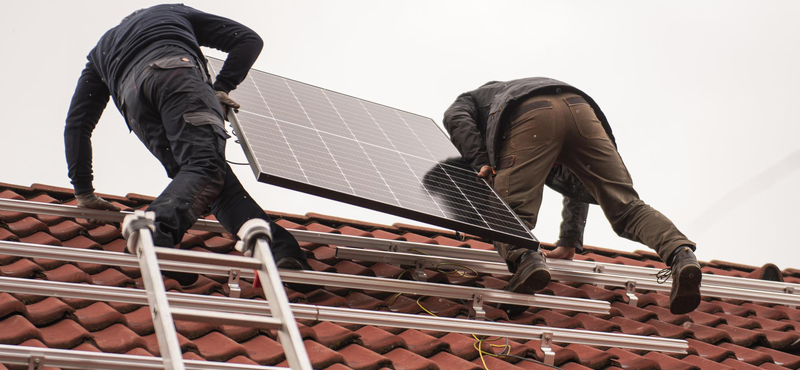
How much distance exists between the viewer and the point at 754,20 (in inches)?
885

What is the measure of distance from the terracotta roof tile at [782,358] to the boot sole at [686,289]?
0.57 meters

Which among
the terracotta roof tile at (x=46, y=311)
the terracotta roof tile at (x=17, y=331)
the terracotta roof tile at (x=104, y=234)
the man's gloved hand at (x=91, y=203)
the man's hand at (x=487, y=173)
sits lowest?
the terracotta roof tile at (x=17, y=331)

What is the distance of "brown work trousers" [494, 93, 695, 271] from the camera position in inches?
202

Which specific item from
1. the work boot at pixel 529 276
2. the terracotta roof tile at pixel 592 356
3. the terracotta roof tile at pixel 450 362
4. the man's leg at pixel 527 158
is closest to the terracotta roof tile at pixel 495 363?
the terracotta roof tile at pixel 450 362

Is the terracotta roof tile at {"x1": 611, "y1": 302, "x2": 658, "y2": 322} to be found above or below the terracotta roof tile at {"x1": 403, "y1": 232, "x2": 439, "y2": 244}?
below

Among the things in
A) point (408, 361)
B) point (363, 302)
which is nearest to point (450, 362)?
point (408, 361)

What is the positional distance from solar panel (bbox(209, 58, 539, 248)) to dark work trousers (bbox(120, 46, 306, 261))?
0.25 metres

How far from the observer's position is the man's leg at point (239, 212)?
4527 mm

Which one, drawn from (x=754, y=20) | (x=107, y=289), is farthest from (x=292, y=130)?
(x=754, y=20)

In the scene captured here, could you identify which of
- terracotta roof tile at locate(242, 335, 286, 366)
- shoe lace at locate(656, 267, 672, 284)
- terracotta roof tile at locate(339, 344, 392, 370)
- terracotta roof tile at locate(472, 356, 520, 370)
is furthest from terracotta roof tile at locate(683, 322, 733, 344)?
terracotta roof tile at locate(242, 335, 286, 366)

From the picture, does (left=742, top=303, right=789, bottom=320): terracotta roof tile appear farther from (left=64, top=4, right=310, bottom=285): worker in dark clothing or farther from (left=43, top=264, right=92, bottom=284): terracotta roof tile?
(left=43, top=264, right=92, bottom=284): terracotta roof tile

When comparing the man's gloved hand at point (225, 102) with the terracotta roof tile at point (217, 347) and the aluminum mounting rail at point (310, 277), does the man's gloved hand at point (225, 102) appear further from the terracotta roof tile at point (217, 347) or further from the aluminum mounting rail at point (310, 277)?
the terracotta roof tile at point (217, 347)

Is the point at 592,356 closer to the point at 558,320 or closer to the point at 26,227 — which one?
the point at 558,320

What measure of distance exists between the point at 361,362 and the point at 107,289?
1.15m
